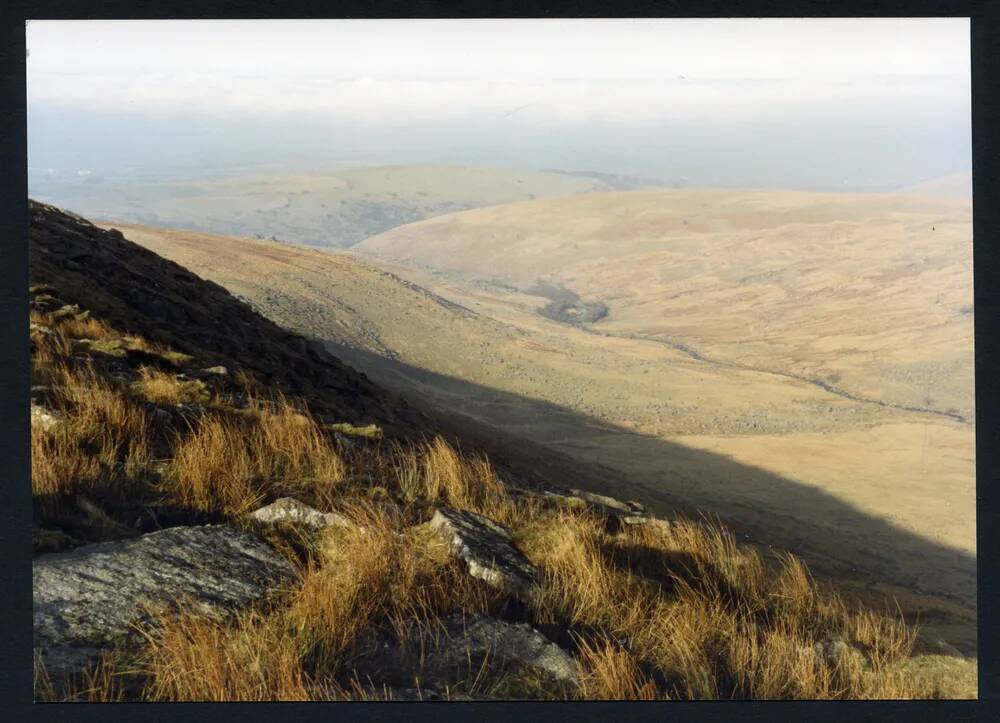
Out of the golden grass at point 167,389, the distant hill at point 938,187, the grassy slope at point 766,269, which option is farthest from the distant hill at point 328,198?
the golden grass at point 167,389

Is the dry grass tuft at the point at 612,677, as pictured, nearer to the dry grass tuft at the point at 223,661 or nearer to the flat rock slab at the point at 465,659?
the flat rock slab at the point at 465,659

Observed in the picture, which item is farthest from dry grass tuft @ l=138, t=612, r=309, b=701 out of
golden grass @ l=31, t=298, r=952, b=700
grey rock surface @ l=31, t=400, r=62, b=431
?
grey rock surface @ l=31, t=400, r=62, b=431

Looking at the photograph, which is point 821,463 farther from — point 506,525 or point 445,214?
point 445,214

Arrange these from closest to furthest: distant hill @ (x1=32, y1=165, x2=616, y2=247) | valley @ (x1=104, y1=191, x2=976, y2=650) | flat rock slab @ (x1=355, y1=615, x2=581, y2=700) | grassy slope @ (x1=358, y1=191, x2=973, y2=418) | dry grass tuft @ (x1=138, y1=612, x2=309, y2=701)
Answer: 1. dry grass tuft @ (x1=138, y1=612, x2=309, y2=701)
2. flat rock slab @ (x1=355, y1=615, x2=581, y2=700)
3. valley @ (x1=104, y1=191, x2=976, y2=650)
4. grassy slope @ (x1=358, y1=191, x2=973, y2=418)
5. distant hill @ (x1=32, y1=165, x2=616, y2=247)

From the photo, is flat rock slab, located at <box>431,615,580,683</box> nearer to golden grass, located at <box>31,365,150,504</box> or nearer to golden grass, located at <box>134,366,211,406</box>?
golden grass, located at <box>31,365,150,504</box>

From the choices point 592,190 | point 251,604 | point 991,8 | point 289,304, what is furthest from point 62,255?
point 592,190

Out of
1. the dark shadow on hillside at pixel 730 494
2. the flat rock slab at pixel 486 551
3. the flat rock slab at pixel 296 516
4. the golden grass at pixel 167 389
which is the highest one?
the golden grass at pixel 167 389

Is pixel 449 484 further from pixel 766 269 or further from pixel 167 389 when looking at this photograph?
pixel 766 269
